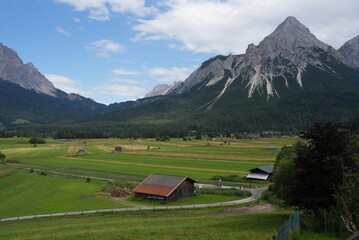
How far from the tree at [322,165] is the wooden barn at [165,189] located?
1167 inches

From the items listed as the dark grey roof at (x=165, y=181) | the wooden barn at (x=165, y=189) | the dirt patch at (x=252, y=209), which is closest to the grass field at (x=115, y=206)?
the dirt patch at (x=252, y=209)

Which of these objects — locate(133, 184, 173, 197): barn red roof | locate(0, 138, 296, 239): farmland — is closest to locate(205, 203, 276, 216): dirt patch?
locate(0, 138, 296, 239): farmland

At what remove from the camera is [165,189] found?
190 feet

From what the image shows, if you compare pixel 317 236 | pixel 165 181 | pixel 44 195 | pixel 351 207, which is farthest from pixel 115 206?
pixel 351 207

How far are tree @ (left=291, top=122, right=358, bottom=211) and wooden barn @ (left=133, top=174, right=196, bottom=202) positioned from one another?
2964cm

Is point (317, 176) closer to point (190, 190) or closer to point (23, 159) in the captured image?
point (190, 190)

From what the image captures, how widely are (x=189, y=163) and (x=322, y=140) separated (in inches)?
3307

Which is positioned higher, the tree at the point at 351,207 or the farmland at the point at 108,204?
the tree at the point at 351,207

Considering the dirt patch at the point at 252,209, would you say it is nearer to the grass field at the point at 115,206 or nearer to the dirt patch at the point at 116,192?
the grass field at the point at 115,206

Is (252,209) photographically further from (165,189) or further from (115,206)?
(115,206)

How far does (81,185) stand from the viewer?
236 ft

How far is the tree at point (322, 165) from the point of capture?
28891mm

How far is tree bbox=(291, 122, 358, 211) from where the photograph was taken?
28891 millimetres

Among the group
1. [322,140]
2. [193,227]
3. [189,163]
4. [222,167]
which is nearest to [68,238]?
[193,227]
